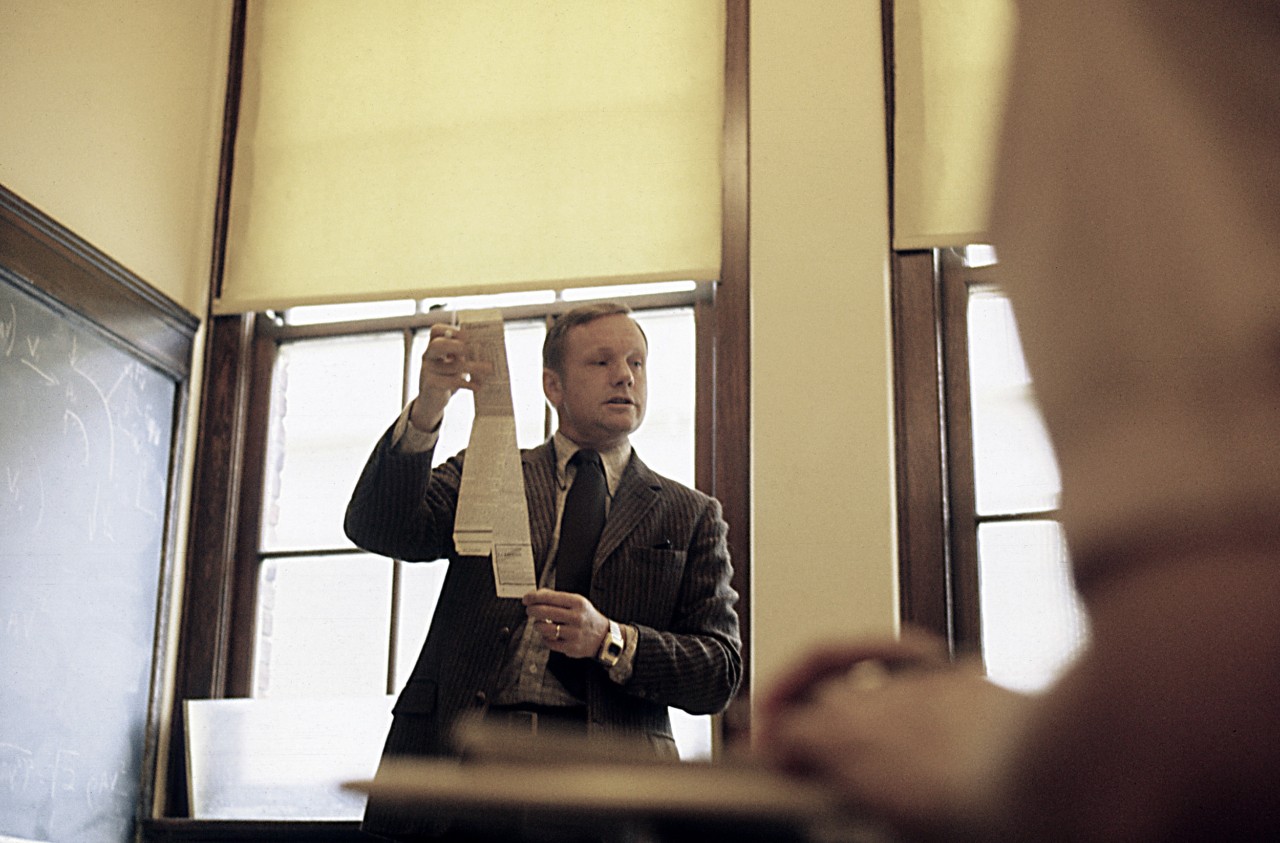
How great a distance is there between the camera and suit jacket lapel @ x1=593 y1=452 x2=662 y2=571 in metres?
2.26

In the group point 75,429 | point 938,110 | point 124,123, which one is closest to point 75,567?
point 75,429

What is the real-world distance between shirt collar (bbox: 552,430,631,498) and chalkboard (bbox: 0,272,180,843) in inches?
47.8

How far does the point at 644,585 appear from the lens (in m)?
2.24

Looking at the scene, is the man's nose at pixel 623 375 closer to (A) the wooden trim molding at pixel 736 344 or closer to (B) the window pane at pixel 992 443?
(A) the wooden trim molding at pixel 736 344

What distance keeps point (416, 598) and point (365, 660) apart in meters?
0.19

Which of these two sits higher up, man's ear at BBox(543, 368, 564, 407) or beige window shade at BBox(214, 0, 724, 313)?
beige window shade at BBox(214, 0, 724, 313)

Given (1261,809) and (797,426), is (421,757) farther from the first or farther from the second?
(1261,809)

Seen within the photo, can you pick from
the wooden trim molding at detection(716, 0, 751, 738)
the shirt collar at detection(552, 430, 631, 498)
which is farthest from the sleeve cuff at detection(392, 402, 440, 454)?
the wooden trim molding at detection(716, 0, 751, 738)

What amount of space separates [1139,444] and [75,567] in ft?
10.2

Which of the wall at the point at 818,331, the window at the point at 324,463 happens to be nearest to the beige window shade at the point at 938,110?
the wall at the point at 818,331

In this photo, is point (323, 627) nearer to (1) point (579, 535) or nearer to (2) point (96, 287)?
(2) point (96, 287)

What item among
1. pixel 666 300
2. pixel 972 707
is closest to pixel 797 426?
pixel 666 300

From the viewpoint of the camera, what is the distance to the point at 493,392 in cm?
209

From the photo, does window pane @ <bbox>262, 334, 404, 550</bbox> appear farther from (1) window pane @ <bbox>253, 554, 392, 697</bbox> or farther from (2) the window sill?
(2) the window sill
